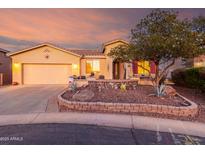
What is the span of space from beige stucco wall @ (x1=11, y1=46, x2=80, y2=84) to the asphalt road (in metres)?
13.7

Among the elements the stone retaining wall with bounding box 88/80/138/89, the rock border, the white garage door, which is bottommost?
the rock border

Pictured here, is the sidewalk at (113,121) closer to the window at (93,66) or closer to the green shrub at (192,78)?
the green shrub at (192,78)

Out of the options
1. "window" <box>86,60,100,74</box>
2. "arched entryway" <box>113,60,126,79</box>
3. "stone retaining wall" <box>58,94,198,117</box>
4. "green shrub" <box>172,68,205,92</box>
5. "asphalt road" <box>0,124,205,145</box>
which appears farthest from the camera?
"arched entryway" <box>113,60,126,79</box>

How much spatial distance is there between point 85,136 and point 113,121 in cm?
149

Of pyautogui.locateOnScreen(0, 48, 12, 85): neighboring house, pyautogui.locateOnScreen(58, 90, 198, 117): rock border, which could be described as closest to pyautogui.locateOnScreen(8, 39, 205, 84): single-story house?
pyautogui.locateOnScreen(0, 48, 12, 85): neighboring house

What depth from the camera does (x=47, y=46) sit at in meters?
18.6

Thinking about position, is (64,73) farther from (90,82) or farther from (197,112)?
(197,112)

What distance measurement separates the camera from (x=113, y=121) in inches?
236

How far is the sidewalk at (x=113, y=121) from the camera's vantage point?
5.45 meters

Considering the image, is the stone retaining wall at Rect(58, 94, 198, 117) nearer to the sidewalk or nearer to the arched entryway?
→ the sidewalk

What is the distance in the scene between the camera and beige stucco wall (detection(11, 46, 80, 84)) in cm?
1841

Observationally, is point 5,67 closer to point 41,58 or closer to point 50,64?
point 41,58
